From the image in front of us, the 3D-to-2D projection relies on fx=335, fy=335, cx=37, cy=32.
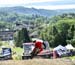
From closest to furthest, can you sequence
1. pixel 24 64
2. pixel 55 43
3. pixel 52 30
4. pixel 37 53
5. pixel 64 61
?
pixel 24 64
pixel 64 61
pixel 37 53
pixel 55 43
pixel 52 30

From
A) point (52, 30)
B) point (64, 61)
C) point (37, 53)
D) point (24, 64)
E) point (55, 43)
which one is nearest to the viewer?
point (24, 64)

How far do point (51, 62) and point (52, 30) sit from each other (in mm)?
46221

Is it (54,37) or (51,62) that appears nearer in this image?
(51,62)

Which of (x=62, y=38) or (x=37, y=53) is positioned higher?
(x=37, y=53)

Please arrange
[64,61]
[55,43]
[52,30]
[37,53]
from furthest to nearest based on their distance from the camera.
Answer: [52,30] → [55,43] → [37,53] → [64,61]

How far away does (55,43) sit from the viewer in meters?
46.1

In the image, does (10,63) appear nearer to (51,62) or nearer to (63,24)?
(51,62)

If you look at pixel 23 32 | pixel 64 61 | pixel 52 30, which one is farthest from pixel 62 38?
pixel 64 61

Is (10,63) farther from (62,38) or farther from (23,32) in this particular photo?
(23,32)

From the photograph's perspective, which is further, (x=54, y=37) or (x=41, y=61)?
(x=54, y=37)

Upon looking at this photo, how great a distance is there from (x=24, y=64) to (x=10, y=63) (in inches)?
10.3

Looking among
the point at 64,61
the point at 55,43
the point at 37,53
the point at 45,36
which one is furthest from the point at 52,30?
the point at 64,61

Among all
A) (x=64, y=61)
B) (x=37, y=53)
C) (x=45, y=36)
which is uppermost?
(x=64, y=61)

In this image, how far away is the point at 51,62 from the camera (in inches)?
205
